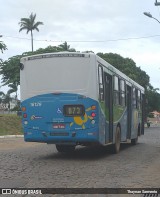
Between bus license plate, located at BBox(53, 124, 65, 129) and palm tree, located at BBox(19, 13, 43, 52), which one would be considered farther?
palm tree, located at BBox(19, 13, 43, 52)

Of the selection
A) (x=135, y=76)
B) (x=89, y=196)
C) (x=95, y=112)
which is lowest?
(x=89, y=196)

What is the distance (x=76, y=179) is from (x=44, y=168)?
2256 millimetres

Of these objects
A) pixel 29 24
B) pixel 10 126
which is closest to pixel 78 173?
pixel 10 126

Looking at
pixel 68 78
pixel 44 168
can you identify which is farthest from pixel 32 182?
pixel 68 78

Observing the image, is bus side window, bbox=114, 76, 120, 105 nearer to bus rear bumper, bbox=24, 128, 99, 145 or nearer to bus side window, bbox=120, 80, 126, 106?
bus side window, bbox=120, 80, 126, 106

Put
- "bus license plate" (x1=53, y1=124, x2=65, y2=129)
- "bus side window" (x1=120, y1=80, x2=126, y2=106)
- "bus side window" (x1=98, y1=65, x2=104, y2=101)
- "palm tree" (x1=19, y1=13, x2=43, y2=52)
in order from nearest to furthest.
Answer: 1. "bus license plate" (x1=53, y1=124, x2=65, y2=129)
2. "bus side window" (x1=98, y1=65, x2=104, y2=101)
3. "bus side window" (x1=120, y1=80, x2=126, y2=106)
4. "palm tree" (x1=19, y1=13, x2=43, y2=52)

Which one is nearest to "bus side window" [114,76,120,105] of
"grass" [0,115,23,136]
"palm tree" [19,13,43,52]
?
"grass" [0,115,23,136]

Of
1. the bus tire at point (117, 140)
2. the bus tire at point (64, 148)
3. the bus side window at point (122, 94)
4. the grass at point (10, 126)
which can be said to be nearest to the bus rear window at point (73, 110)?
the bus tire at point (64, 148)

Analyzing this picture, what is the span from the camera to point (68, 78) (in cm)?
1466

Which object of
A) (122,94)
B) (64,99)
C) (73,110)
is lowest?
(73,110)

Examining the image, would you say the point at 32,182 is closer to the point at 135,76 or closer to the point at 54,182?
the point at 54,182

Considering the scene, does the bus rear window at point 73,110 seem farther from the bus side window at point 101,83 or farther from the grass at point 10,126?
the grass at point 10,126

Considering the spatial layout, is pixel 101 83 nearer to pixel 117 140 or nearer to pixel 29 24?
pixel 117 140

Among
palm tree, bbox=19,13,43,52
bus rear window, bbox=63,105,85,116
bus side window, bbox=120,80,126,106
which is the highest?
palm tree, bbox=19,13,43,52
